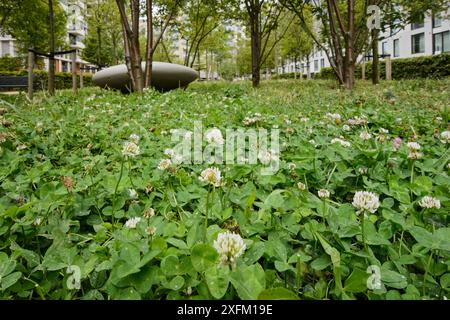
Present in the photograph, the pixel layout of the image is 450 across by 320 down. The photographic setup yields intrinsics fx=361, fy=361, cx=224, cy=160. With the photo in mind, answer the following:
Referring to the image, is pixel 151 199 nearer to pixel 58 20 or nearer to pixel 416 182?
pixel 416 182

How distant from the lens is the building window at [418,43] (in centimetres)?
3022

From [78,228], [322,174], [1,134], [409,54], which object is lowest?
[78,228]

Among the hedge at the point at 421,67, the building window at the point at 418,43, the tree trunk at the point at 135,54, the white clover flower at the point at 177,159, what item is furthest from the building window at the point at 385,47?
the white clover flower at the point at 177,159

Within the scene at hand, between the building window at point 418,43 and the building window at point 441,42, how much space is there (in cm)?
133

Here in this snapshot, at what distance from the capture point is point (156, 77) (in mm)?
9609

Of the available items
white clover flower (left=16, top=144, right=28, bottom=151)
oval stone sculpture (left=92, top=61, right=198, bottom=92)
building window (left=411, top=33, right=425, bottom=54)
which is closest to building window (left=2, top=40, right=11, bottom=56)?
oval stone sculpture (left=92, top=61, right=198, bottom=92)

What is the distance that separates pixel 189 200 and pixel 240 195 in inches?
7.6

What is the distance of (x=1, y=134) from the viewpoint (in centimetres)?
206

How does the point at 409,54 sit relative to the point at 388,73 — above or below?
above

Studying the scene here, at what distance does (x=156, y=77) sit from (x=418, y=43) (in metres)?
29.1

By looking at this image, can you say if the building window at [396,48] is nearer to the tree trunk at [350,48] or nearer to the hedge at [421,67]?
the hedge at [421,67]

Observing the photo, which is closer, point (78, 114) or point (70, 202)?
point (70, 202)

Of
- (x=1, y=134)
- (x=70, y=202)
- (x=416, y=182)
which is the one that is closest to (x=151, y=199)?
(x=70, y=202)

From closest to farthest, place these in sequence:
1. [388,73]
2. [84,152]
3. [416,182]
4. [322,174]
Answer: [416,182] → [322,174] → [84,152] → [388,73]
